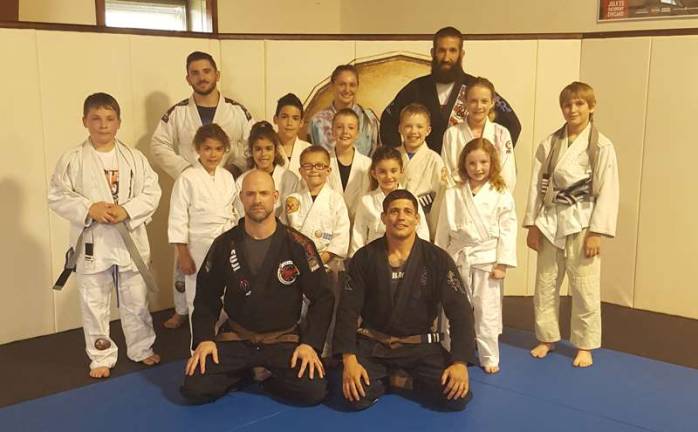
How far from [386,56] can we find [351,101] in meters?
0.94

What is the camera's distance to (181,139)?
4.54 metres

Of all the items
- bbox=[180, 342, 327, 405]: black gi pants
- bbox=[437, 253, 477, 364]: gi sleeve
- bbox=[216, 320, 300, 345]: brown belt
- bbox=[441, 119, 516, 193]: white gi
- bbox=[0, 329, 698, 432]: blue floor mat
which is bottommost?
bbox=[0, 329, 698, 432]: blue floor mat

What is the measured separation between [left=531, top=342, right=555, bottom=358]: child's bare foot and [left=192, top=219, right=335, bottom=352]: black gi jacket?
1.29m

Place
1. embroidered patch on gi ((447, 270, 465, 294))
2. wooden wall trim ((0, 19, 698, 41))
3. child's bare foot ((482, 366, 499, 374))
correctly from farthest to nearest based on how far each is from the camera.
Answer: wooden wall trim ((0, 19, 698, 41)) → child's bare foot ((482, 366, 499, 374)) → embroidered patch on gi ((447, 270, 465, 294))

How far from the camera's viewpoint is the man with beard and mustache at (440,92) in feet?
13.6

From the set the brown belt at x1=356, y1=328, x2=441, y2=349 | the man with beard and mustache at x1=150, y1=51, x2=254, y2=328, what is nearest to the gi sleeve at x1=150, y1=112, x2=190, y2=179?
the man with beard and mustache at x1=150, y1=51, x2=254, y2=328

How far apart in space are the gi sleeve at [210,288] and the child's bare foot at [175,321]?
1.15 m

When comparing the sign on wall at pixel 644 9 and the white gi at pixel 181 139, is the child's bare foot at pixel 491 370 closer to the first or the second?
the white gi at pixel 181 139

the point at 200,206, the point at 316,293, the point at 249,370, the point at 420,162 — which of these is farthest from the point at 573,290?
the point at 200,206

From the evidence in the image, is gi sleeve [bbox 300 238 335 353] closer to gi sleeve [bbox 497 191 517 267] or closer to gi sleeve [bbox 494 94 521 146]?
gi sleeve [bbox 497 191 517 267]

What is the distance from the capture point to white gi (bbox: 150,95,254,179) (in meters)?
4.50

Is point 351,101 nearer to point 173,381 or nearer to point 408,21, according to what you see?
point 173,381

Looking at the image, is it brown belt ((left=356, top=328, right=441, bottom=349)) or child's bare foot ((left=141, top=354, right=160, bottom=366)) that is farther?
child's bare foot ((left=141, top=354, right=160, bottom=366))

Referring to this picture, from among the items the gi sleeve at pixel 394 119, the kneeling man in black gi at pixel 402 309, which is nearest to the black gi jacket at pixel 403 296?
the kneeling man in black gi at pixel 402 309
